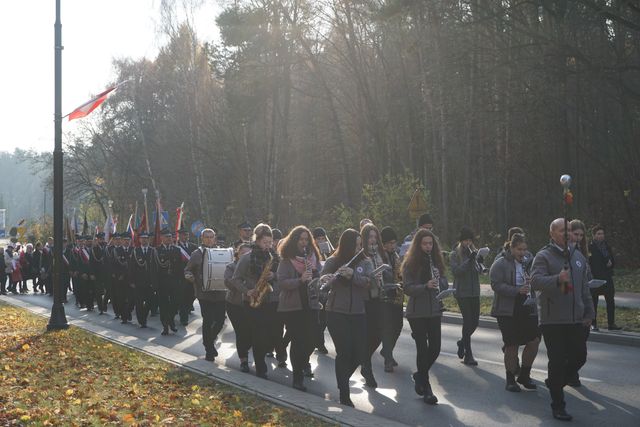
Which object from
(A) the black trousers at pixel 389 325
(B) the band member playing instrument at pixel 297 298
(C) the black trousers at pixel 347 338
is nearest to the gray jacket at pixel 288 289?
(B) the band member playing instrument at pixel 297 298

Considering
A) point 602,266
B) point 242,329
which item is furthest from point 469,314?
point 602,266

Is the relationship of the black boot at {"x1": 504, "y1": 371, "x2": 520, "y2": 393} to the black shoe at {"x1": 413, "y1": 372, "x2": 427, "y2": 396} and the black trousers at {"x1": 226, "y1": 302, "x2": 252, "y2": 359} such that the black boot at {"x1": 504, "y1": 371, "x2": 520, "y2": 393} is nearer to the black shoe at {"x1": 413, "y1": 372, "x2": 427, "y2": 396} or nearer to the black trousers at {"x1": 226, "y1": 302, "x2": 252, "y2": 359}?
the black shoe at {"x1": 413, "y1": 372, "x2": 427, "y2": 396}

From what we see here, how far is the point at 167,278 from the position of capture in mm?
17344

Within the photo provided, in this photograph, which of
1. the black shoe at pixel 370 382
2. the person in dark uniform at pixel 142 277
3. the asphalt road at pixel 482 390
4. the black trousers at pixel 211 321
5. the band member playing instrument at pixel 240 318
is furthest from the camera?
the person in dark uniform at pixel 142 277

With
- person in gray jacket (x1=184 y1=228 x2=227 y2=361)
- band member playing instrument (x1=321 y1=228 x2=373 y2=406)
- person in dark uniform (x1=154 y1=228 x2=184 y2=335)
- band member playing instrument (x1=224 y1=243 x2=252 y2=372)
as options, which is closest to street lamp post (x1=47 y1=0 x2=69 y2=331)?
person in dark uniform (x1=154 y1=228 x2=184 y2=335)

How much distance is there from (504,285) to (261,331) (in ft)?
9.70

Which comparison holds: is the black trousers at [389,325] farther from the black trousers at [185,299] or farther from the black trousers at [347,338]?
the black trousers at [185,299]

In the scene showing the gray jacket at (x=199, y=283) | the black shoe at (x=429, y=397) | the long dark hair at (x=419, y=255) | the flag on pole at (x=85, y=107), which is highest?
the flag on pole at (x=85, y=107)

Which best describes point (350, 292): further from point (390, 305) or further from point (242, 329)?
point (242, 329)

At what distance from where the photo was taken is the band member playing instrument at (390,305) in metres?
11.8

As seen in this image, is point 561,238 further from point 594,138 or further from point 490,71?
point 594,138

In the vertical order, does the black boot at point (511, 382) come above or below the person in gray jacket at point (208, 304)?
below

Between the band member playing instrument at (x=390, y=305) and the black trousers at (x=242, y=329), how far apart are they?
172 centimetres

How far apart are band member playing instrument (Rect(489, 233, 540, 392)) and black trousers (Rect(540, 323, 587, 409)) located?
1.45 m
